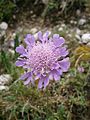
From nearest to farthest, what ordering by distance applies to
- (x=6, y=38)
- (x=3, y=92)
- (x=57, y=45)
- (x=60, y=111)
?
(x=57, y=45), (x=60, y=111), (x=3, y=92), (x=6, y=38)

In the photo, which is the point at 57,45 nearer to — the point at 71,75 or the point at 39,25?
the point at 71,75

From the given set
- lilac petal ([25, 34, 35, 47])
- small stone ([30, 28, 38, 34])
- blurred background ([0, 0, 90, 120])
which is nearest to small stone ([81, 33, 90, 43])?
blurred background ([0, 0, 90, 120])

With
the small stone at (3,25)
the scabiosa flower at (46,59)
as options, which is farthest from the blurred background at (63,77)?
the scabiosa flower at (46,59)

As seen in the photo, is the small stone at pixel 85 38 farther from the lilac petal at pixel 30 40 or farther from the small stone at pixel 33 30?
the lilac petal at pixel 30 40

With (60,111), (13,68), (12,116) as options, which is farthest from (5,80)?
(60,111)

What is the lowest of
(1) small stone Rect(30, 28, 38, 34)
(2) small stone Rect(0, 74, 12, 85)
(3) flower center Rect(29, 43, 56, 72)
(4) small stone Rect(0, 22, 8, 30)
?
(3) flower center Rect(29, 43, 56, 72)

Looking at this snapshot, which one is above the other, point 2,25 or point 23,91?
point 2,25

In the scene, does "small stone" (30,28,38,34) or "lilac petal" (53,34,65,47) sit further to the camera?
"small stone" (30,28,38,34)

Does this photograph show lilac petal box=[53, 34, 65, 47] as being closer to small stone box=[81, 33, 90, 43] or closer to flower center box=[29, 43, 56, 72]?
flower center box=[29, 43, 56, 72]
